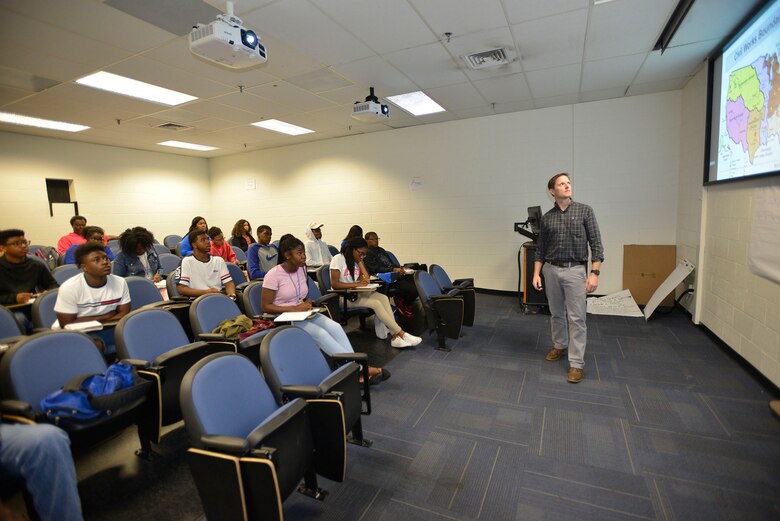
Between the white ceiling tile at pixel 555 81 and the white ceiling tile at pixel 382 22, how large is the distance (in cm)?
171

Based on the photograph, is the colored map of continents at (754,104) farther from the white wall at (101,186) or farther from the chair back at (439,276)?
the white wall at (101,186)

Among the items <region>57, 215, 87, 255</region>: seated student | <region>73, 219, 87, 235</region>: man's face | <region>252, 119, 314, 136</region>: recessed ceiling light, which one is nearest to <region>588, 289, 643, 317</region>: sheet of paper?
<region>252, 119, 314, 136</region>: recessed ceiling light

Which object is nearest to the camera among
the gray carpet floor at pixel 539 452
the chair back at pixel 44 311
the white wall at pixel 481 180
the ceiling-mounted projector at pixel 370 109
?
the gray carpet floor at pixel 539 452

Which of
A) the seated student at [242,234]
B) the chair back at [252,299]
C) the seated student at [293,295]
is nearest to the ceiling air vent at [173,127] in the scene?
the seated student at [242,234]

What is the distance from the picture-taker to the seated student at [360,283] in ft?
12.9

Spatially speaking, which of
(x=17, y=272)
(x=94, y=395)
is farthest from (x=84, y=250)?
(x=94, y=395)

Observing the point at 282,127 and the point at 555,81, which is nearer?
the point at 555,81

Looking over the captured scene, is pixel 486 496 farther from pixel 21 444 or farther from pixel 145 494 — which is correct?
pixel 21 444

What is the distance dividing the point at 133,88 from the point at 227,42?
2.81m

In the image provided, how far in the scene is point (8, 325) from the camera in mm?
2545

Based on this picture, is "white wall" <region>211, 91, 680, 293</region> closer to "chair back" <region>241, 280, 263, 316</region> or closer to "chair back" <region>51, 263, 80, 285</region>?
"chair back" <region>241, 280, 263, 316</region>

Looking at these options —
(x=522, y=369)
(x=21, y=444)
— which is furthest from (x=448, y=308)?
(x=21, y=444)

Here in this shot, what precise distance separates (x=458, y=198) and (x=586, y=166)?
6.73 feet

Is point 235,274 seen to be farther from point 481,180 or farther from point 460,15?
point 481,180
